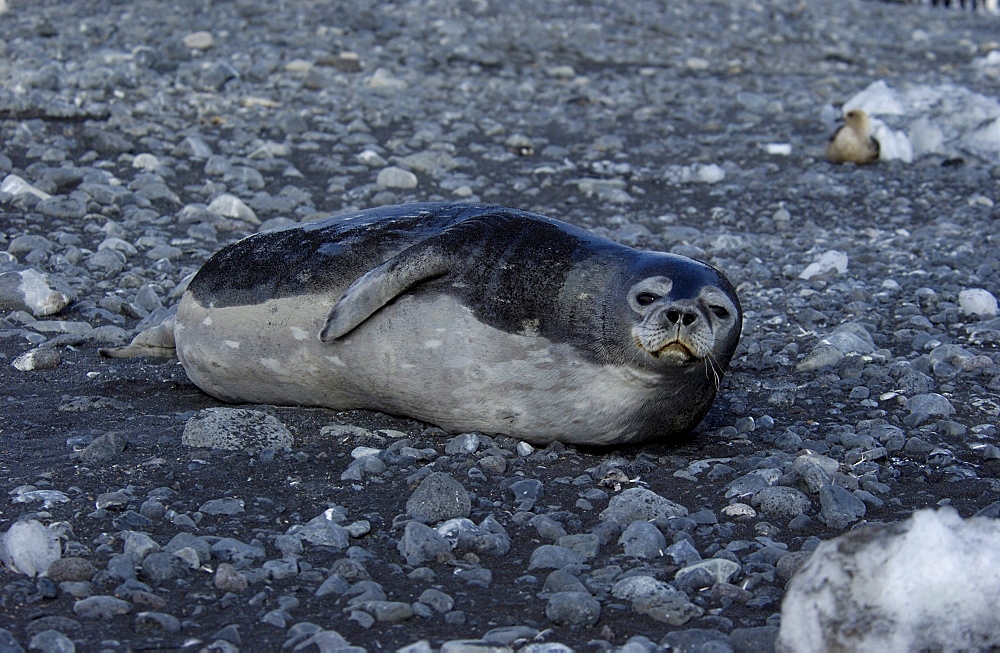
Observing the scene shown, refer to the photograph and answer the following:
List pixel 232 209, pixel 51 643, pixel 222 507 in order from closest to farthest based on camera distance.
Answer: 1. pixel 51 643
2. pixel 222 507
3. pixel 232 209

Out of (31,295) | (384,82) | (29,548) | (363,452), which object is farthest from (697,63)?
(29,548)

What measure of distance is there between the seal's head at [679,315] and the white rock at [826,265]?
1982mm

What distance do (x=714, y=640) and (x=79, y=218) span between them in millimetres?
4259

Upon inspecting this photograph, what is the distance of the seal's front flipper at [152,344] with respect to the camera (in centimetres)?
435

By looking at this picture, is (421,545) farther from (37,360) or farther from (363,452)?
(37,360)

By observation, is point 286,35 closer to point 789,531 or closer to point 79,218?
point 79,218

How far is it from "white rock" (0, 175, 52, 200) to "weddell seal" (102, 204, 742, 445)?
242 centimetres

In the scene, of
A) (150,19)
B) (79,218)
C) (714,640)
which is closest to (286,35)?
(150,19)

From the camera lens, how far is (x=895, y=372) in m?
4.48

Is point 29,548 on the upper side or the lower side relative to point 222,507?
upper

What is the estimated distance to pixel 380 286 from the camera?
369cm

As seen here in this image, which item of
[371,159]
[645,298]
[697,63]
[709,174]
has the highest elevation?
[645,298]

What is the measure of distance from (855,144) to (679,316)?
14.9ft

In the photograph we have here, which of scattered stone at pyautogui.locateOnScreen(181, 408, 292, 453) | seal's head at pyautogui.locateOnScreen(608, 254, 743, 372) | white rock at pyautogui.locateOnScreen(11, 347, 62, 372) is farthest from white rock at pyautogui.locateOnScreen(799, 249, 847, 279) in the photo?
white rock at pyautogui.locateOnScreen(11, 347, 62, 372)
